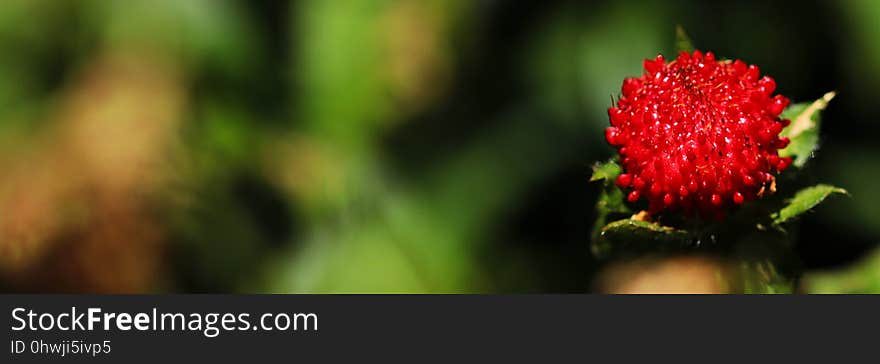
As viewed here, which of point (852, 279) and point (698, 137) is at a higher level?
point (852, 279)

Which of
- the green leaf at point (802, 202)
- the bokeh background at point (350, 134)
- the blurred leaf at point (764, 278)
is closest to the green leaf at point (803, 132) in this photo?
the green leaf at point (802, 202)

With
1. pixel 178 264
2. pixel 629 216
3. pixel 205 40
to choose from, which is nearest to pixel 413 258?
pixel 178 264

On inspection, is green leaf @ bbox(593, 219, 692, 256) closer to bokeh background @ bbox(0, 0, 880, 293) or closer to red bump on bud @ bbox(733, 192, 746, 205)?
red bump on bud @ bbox(733, 192, 746, 205)

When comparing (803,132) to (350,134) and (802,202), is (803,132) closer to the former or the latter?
(802,202)

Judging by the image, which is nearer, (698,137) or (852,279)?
(698,137)

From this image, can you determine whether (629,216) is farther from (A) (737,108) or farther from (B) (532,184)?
(B) (532,184)

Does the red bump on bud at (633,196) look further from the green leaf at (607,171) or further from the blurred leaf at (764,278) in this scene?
the blurred leaf at (764,278)

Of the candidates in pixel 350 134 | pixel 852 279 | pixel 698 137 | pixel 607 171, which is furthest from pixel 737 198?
pixel 350 134
